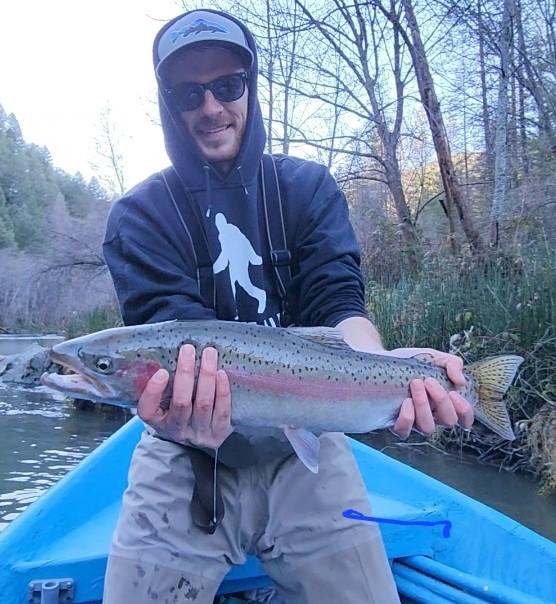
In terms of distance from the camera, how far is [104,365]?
2.15m

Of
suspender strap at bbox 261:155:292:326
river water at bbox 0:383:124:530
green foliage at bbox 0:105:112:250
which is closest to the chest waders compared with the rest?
suspender strap at bbox 261:155:292:326

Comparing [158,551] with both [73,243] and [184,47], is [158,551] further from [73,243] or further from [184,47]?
[73,243]

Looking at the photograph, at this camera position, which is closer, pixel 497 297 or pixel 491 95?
pixel 497 297

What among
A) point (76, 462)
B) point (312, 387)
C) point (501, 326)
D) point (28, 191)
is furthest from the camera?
point (28, 191)

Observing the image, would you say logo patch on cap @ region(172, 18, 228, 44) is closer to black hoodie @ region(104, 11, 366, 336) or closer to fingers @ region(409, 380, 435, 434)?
black hoodie @ region(104, 11, 366, 336)

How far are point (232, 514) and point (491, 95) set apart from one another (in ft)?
57.4

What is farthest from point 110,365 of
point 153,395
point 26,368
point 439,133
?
point 26,368

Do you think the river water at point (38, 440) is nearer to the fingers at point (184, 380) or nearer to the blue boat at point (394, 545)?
the blue boat at point (394, 545)

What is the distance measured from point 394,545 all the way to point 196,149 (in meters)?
2.03

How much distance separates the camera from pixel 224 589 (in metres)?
2.85

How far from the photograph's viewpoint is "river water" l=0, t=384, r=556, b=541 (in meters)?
6.33

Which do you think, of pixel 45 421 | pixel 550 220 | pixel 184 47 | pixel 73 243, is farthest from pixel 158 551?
pixel 73 243

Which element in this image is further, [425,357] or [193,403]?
[425,357]

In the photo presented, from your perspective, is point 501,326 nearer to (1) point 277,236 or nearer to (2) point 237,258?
(1) point 277,236
